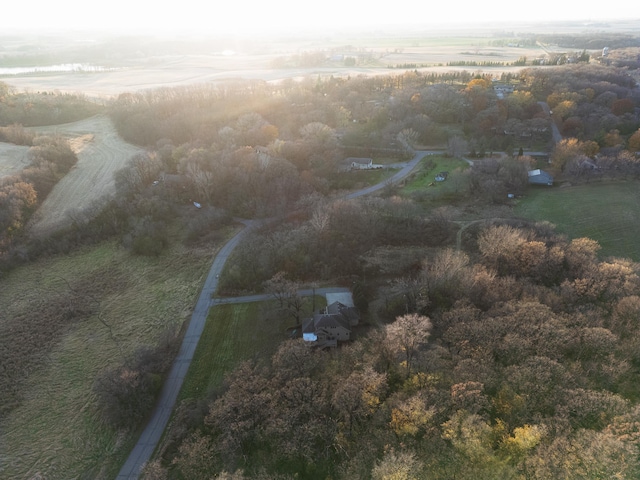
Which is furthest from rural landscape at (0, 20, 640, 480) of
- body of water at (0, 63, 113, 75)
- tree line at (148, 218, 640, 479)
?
body of water at (0, 63, 113, 75)

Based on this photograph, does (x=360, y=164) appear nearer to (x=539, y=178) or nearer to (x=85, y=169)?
(x=539, y=178)

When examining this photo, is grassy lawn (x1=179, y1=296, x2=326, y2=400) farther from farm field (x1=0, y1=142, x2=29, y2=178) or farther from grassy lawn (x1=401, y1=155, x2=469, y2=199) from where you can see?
farm field (x1=0, y1=142, x2=29, y2=178)

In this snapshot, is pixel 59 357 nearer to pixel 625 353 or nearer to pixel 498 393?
pixel 498 393

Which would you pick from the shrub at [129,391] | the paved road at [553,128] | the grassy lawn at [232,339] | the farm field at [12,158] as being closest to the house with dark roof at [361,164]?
the grassy lawn at [232,339]

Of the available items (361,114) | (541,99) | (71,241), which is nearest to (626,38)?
(541,99)

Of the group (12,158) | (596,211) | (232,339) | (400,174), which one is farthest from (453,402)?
(12,158)

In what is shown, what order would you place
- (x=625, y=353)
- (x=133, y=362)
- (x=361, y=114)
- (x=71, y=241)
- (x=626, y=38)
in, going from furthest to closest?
(x=626, y=38)
(x=361, y=114)
(x=71, y=241)
(x=133, y=362)
(x=625, y=353)

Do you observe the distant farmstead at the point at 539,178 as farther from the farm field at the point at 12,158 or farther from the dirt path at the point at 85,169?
the farm field at the point at 12,158
